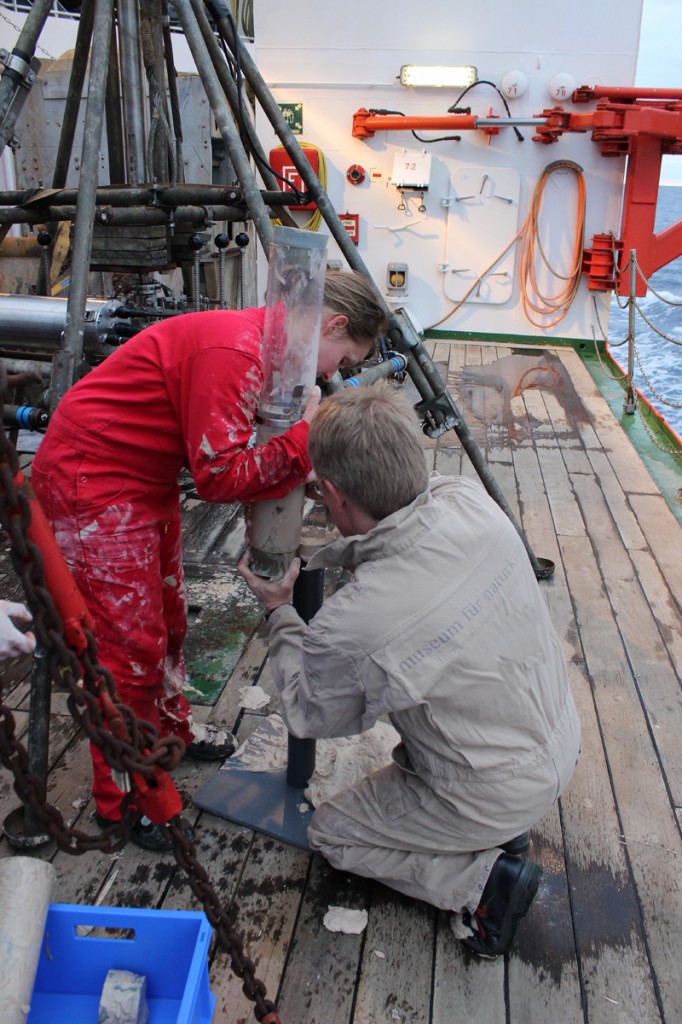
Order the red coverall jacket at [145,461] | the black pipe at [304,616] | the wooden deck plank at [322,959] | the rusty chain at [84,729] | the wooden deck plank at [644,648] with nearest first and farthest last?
the rusty chain at [84,729] → the wooden deck plank at [322,959] → the red coverall jacket at [145,461] → the black pipe at [304,616] → the wooden deck plank at [644,648]

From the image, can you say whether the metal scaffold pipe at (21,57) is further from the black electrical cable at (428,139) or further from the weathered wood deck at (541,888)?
the black electrical cable at (428,139)

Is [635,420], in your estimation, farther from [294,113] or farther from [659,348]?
[659,348]

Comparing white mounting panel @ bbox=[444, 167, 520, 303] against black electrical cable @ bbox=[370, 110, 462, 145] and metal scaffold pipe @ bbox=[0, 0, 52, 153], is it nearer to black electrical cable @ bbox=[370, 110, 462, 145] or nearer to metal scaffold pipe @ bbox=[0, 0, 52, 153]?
black electrical cable @ bbox=[370, 110, 462, 145]

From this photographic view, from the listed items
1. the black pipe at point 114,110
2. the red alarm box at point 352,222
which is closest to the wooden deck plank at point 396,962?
the black pipe at point 114,110

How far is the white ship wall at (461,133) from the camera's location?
8.77 m

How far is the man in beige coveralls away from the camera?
5.54ft

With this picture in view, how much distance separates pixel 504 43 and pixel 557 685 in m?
8.86

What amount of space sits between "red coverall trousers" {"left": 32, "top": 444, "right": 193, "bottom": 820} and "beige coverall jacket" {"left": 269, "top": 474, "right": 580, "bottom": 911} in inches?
15.8

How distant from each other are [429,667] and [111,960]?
84 cm

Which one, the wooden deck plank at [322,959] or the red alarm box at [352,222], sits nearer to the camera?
the wooden deck plank at [322,959]

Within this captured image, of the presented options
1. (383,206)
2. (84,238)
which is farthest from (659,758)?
(383,206)

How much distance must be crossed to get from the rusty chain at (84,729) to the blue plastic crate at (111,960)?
4.3 inches

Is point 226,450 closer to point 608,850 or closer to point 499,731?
point 499,731

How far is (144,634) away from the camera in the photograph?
221 cm
